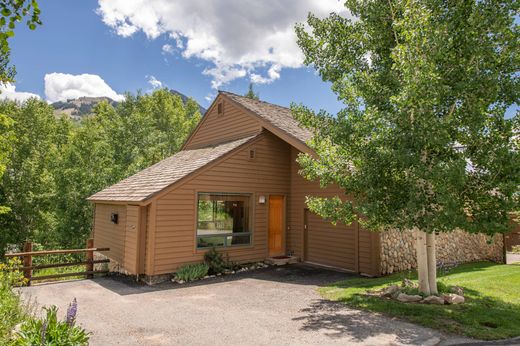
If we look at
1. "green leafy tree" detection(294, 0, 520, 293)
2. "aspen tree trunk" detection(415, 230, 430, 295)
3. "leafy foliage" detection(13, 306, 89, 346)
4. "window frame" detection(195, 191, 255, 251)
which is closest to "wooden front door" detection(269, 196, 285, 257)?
"window frame" detection(195, 191, 255, 251)

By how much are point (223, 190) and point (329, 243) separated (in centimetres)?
435

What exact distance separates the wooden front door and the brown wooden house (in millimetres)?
40

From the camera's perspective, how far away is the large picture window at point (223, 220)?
11.0 meters

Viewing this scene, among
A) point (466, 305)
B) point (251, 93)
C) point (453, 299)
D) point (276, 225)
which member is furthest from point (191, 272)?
point (251, 93)

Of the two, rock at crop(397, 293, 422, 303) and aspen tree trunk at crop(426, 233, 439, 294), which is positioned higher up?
aspen tree trunk at crop(426, 233, 439, 294)

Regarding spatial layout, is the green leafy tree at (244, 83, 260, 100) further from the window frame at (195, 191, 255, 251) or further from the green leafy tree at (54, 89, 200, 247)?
the window frame at (195, 191, 255, 251)

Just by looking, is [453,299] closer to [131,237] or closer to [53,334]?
[53,334]

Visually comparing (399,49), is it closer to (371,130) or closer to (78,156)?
(371,130)

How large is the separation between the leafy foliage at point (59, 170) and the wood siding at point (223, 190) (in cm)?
1143

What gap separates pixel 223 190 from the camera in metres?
11.5

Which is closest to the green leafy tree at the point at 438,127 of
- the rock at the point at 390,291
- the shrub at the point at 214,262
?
the rock at the point at 390,291

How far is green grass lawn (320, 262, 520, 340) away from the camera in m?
5.88

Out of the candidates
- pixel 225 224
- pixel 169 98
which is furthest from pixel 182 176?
pixel 169 98

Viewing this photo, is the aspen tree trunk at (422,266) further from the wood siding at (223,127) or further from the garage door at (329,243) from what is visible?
the wood siding at (223,127)
